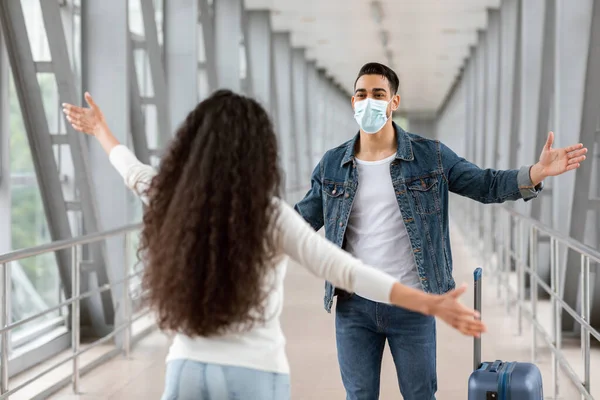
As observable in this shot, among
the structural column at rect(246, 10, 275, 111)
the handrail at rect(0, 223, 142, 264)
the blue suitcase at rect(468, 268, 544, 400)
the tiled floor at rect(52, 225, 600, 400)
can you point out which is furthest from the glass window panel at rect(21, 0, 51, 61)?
the structural column at rect(246, 10, 275, 111)

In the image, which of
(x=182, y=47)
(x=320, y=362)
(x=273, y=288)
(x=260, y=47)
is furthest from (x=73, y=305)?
(x=260, y=47)

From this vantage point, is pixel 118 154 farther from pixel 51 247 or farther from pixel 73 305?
pixel 73 305

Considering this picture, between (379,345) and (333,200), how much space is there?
0.44m

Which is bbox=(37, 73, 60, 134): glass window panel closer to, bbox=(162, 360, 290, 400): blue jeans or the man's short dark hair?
the man's short dark hair

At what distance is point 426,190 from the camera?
2.57 metres

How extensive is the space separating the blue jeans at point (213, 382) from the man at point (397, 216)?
0.86 meters

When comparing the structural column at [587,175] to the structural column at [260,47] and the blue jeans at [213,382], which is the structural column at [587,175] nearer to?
the blue jeans at [213,382]

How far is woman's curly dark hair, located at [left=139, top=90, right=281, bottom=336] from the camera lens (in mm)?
1611

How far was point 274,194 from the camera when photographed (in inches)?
66.3

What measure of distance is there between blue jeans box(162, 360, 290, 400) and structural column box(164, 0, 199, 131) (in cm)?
667

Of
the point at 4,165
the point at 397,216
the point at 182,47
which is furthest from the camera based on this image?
the point at 182,47

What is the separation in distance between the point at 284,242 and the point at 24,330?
4.31 m

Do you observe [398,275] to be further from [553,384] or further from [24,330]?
[24,330]

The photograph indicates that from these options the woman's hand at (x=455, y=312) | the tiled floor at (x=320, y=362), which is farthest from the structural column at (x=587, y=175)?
the woman's hand at (x=455, y=312)
